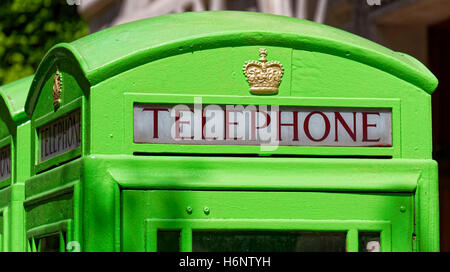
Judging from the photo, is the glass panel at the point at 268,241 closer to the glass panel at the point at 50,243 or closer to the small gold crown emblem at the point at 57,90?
the glass panel at the point at 50,243

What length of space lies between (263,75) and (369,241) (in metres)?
0.70

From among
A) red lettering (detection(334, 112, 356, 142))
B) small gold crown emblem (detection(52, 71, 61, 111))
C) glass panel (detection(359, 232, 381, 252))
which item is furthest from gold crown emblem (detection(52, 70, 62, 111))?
glass panel (detection(359, 232, 381, 252))

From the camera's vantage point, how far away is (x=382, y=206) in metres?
4.15

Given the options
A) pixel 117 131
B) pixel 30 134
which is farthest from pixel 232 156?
pixel 30 134

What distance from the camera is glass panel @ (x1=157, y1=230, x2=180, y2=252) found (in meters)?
4.04

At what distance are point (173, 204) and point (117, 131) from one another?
1.04 feet

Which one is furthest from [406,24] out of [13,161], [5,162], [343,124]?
[343,124]

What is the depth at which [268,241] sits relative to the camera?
411 cm

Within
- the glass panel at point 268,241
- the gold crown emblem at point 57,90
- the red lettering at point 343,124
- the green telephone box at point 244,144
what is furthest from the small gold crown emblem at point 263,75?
the gold crown emblem at point 57,90

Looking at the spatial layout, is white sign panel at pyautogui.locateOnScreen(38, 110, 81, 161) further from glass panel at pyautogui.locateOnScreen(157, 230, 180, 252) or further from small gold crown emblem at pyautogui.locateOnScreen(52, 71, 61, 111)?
glass panel at pyautogui.locateOnScreen(157, 230, 180, 252)

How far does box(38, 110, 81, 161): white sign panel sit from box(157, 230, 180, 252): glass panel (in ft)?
1.49

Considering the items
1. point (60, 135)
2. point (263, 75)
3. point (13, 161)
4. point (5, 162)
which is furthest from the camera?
point (5, 162)

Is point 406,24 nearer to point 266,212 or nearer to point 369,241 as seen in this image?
point 369,241

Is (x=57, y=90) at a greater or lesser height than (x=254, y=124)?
greater
